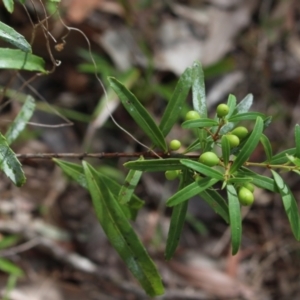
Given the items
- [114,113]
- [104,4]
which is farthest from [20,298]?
[104,4]

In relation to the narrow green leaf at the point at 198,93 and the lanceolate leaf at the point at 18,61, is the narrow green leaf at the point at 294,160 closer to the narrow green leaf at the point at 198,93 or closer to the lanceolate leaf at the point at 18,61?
the narrow green leaf at the point at 198,93

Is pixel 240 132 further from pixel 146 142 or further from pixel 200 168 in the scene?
pixel 146 142

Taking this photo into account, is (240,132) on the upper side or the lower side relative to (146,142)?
upper

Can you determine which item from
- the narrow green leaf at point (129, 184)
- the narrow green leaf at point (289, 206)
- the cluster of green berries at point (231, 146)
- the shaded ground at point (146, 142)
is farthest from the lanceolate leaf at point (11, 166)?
the shaded ground at point (146, 142)

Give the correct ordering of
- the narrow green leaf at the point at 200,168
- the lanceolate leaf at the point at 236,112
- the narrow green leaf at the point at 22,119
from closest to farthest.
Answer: the narrow green leaf at the point at 200,168 → the lanceolate leaf at the point at 236,112 → the narrow green leaf at the point at 22,119

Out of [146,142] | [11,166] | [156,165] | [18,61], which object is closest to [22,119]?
[18,61]

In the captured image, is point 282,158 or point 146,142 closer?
point 282,158

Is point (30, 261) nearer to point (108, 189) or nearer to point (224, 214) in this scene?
point (108, 189)
